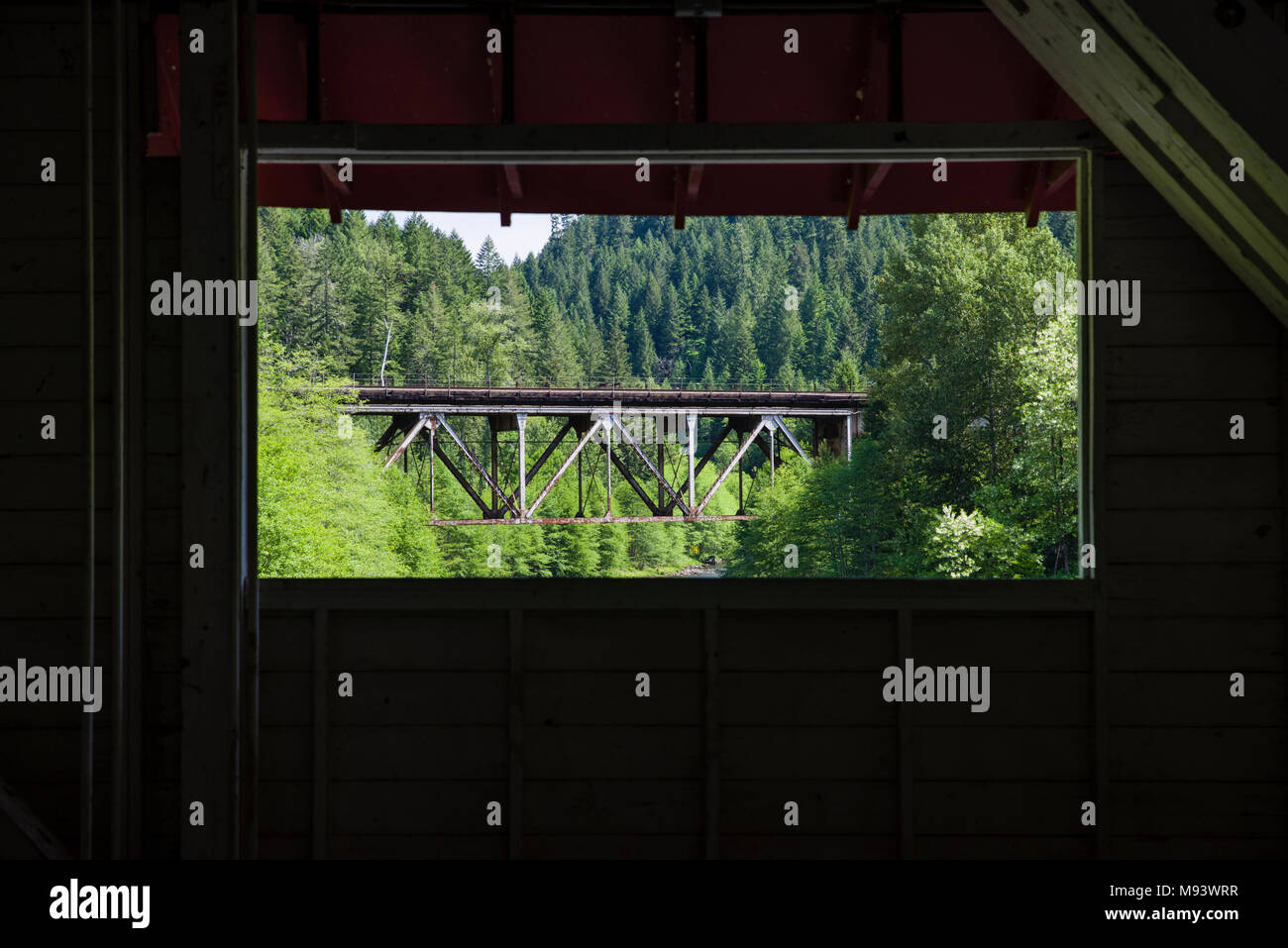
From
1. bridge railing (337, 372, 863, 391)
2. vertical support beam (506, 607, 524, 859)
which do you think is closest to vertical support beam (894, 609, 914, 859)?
vertical support beam (506, 607, 524, 859)

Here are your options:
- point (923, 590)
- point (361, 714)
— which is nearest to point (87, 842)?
point (361, 714)

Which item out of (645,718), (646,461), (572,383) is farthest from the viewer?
(572,383)

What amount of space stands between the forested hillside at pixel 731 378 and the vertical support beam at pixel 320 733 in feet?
80.2

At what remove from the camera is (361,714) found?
12.2ft

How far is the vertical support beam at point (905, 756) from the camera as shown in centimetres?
365

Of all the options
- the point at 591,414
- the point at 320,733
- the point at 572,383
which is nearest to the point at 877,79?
the point at 320,733

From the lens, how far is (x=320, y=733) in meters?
3.68

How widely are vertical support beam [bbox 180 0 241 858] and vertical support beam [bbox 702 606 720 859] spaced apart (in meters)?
1.63

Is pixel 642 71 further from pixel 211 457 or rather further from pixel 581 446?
pixel 581 446

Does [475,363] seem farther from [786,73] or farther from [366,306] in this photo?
[786,73]

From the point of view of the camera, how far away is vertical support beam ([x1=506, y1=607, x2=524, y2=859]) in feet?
12.1

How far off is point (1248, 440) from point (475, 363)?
135ft

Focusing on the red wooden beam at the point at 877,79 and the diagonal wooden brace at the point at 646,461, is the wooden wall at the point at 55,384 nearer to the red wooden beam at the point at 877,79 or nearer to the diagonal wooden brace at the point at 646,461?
the red wooden beam at the point at 877,79

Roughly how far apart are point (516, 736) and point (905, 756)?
56.0 inches
